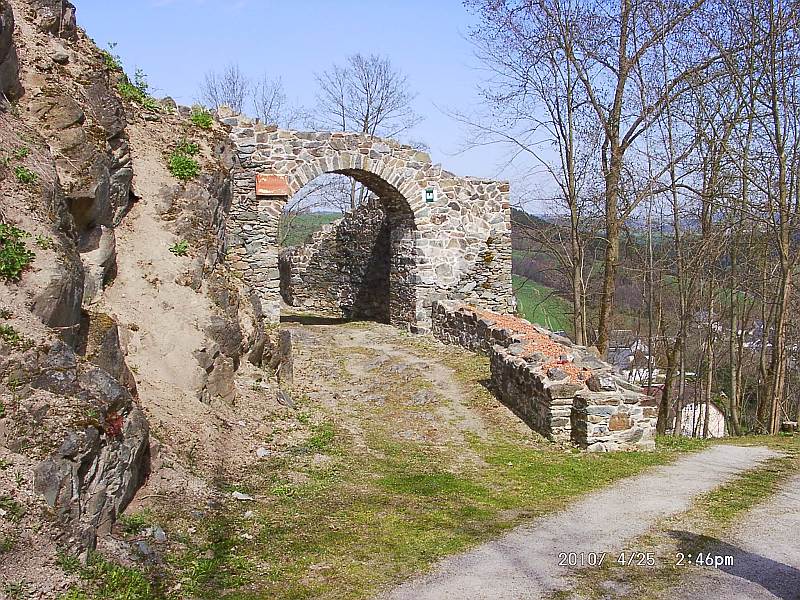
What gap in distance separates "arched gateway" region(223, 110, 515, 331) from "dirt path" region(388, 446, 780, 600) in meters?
8.11

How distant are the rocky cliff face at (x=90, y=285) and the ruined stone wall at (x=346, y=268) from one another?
821 cm

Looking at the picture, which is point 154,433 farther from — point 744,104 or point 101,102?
point 744,104

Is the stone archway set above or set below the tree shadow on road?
above

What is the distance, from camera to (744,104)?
1437 cm

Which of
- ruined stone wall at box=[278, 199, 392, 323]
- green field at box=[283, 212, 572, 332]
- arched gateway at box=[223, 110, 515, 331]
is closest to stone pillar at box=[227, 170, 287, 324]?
arched gateway at box=[223, 110, 515, 331]

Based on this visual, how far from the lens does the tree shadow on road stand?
187 inches

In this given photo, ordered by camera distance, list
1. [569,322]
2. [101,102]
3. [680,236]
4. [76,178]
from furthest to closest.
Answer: [569,322]
[680,236]
[101,102]
[76,178]

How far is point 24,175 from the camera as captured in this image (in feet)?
20.0

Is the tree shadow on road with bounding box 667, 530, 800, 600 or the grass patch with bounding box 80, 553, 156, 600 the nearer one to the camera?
the grass patch with bounding box 80, 553, 156, 600

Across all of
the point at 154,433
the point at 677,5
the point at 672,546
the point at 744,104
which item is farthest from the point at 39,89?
the point at 744,104

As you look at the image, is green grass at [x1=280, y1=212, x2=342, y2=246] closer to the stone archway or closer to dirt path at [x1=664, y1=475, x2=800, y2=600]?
the stone archway

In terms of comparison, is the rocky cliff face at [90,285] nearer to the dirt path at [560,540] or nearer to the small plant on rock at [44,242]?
the small plant on rock at [44,242]

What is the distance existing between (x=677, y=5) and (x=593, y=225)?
6.36 metres

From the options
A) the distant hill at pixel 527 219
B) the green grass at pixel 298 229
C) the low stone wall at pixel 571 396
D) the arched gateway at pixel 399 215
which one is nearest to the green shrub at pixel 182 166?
the arched gateway at pixel 399 215
